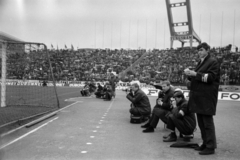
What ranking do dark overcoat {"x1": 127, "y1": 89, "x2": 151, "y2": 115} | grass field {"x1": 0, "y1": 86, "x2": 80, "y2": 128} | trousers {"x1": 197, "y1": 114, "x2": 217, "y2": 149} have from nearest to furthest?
trousers {"x1": 197, "y1": 114, "x2": 217, "y2": 149}
dark overcoat {"x1": 127, "y1": 89, "x2": 151, "y2": 115}
grass field {"x1": 0, "y1": 86, "x2": 80, "y2": 128}

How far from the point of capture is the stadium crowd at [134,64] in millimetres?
24594

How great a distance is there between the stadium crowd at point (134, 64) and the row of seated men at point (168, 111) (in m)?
15.8

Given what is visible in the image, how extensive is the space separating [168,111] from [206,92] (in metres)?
2.06

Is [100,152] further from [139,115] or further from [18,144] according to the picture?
[139,115]

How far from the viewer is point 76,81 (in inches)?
1332

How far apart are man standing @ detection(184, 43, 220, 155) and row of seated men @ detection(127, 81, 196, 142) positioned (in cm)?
62

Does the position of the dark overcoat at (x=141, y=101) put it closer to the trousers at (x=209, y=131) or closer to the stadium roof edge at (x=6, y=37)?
the trousers at (x=209, y=131)

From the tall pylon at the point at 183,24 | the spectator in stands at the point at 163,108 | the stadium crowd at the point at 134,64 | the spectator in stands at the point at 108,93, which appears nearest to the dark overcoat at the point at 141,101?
the spectator in stands at the point at 163,108

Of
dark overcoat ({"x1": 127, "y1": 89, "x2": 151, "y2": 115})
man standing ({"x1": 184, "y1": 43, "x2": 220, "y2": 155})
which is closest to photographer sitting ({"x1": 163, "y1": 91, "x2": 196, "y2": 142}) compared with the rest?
man standing ({"x1": 184, "y1": 43, "x2": 220, "y2": 155})

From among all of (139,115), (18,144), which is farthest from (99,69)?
(18,144)

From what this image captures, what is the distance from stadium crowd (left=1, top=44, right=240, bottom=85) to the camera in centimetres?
2459

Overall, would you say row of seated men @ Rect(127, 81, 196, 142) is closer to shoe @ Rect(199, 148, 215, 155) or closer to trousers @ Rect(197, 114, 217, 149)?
trousers @ Rect(197, 114, 217, 149)

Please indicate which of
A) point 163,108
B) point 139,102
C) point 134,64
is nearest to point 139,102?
point 139,102

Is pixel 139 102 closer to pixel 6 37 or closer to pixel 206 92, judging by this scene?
pixel 206 92
